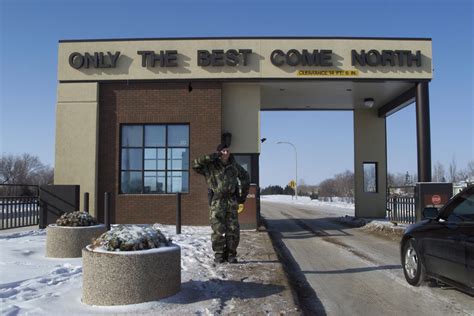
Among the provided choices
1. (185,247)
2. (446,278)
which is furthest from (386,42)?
(446,278)

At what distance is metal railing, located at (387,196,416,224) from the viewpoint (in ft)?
55.1

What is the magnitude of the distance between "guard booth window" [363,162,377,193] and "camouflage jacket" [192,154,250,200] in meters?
13.7

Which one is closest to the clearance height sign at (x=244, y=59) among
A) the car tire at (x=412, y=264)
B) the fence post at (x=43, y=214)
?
the fence post at (x=43, y=214)

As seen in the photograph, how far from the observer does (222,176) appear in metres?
7.60

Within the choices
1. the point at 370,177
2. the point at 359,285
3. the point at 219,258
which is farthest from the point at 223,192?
the point at 370,177

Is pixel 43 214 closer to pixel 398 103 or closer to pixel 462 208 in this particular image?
pixel 462 208

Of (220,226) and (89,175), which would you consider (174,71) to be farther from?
(220,226)

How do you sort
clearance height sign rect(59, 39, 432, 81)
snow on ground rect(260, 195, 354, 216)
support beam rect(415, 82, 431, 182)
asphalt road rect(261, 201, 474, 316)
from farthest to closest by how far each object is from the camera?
snow on ground rect(260, 195, 354, 216), clearance height sign rect(59, 39, 432, 81), support beam rect(415, 82, 431, 182), asphalt road rect(261, 201, 474, 316)

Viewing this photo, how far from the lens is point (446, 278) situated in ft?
19.6

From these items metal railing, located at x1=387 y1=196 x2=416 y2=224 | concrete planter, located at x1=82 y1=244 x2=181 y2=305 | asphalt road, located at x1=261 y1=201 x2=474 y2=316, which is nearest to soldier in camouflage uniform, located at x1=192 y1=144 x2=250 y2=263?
asphalt road, located at x1=261 y1=201 x2=474 y2=316

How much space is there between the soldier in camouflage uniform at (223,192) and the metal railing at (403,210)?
1072 centimetres

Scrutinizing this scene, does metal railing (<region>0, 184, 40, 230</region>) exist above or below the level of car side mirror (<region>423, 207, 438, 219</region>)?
below

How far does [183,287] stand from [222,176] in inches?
87.1

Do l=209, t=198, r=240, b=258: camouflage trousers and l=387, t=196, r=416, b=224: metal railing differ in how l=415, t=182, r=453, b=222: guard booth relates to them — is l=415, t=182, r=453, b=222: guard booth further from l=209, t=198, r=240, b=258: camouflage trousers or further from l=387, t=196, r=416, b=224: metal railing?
l=209, t=198, r=240, b=258: camouflage trousers
